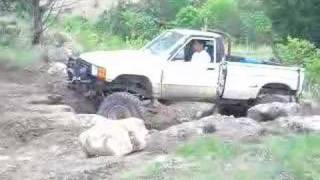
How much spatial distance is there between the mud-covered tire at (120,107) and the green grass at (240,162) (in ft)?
11.9

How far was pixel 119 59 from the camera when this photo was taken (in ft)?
Result: 37.4

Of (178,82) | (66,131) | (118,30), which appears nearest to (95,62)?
(178,82)

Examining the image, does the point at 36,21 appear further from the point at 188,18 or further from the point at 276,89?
the point at 188,18

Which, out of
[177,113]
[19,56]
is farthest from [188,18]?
[177,113]

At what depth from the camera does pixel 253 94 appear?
12.6 metres

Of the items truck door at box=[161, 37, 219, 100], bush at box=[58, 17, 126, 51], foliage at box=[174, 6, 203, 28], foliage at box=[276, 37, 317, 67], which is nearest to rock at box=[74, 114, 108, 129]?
truck door at box=[161, 37, 219, 100]

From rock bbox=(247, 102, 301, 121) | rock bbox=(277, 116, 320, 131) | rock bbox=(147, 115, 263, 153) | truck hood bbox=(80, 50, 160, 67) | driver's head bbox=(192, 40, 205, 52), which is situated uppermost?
driver's head bbox=(192, 40, 205, 52)

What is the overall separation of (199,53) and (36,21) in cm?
531

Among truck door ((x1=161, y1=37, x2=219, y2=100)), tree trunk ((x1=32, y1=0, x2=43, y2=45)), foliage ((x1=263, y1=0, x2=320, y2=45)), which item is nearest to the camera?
truck door ((x1=161, y1=37, x2=219, y2=100))

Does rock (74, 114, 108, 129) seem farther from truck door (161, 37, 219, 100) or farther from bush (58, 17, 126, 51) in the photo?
bush (58, 17, 126, 51)

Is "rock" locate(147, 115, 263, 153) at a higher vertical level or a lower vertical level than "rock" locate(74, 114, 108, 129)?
higher

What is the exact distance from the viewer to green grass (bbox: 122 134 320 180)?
19.7 feet

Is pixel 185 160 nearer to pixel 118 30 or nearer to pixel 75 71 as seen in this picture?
pixel 75 71

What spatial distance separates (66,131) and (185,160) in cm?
283
